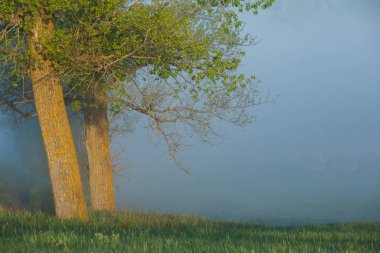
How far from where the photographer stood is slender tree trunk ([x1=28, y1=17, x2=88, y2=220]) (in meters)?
15.2

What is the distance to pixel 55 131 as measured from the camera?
15.2m

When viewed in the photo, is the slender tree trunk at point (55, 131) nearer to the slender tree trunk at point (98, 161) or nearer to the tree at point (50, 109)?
the tree at point (50, 109)

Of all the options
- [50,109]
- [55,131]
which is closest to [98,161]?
[55,131]

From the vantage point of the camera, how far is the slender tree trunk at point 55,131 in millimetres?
15234

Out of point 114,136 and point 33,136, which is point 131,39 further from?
point 33,136

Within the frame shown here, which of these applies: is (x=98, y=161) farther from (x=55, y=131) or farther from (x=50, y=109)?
(x=50, y=109)

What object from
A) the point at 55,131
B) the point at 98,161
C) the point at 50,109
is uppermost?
the point at 50,109

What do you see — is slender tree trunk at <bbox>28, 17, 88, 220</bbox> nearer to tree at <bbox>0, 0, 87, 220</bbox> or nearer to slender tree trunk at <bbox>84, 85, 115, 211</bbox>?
tree at <bbox>0, 0, 87, 220</bbox>

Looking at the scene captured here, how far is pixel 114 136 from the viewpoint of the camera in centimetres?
2434

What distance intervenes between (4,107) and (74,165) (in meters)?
10.0

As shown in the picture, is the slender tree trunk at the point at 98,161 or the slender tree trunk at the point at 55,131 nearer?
the slender tree trunk at the point at 55,131

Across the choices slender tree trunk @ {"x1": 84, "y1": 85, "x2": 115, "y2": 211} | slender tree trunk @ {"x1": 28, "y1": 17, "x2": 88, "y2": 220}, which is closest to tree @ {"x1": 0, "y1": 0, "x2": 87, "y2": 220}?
slender tree trunk @ {"x1": 28, "y1": 17, "x2": 88, "y2": 220}

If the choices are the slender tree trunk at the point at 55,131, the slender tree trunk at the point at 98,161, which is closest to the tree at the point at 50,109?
the slender tree trunk at the point at 55,131

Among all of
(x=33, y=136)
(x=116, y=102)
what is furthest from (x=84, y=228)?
(x=33, y=136)
